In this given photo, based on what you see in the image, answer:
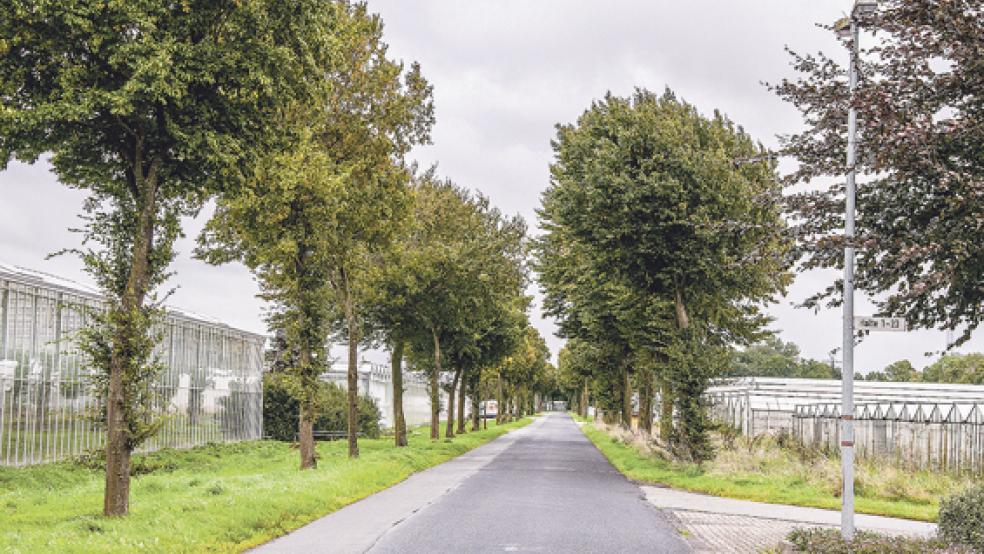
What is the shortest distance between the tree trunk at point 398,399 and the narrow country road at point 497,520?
1078 cm

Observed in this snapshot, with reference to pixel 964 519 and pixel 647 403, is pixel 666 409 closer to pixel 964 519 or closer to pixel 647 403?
pixel 647 403

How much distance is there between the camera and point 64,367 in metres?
23.2

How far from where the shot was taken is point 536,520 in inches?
572

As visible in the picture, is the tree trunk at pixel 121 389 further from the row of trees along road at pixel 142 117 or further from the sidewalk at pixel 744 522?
the sidewalk at pixel 744 522

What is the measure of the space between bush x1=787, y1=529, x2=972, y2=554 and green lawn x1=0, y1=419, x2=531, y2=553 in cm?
700

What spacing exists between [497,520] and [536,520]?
25.2 inches

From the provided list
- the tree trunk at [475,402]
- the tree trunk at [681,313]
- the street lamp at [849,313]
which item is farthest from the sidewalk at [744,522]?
the tree trunk at [475,402]

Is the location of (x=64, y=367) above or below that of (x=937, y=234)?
below

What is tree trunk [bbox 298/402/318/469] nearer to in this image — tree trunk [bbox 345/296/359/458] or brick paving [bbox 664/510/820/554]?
tree trunk [bbox 345/296/359/458]

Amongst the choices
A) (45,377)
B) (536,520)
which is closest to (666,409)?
(536,520)

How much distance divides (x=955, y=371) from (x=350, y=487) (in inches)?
3626

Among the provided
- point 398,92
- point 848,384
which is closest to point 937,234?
point 848,384

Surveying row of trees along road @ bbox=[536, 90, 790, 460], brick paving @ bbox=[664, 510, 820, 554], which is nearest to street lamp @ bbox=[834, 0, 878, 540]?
brick paving @ bbox=[664, 510, 820, 554]

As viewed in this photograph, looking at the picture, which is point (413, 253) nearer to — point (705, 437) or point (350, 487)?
point (705, 437)
